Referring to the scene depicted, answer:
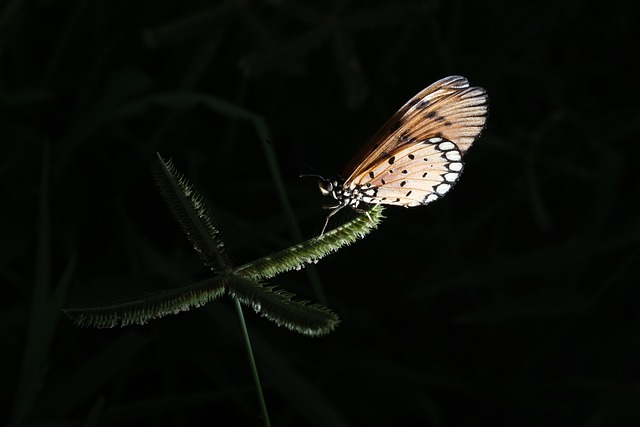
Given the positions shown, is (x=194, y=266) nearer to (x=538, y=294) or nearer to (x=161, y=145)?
(x=161, y=145)

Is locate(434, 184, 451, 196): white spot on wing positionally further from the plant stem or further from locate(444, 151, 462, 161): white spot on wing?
the plant stem

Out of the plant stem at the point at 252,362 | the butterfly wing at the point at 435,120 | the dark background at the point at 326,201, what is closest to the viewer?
the plant stem at the point at 252,362

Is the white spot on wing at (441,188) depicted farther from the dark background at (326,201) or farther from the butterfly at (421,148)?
the dark background at (326,201)

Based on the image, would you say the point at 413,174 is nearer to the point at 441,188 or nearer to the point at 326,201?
the point at 441,188

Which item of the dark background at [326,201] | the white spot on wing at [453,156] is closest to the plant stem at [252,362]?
the white spot on wing at [453,156]

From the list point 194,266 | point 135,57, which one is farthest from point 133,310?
point 135,57

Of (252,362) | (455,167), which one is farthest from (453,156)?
(252,362)

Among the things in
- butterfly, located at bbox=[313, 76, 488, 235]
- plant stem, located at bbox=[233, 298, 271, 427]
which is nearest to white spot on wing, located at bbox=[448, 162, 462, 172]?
butterfly, located at bbox=[313, 76, 488, 235]
